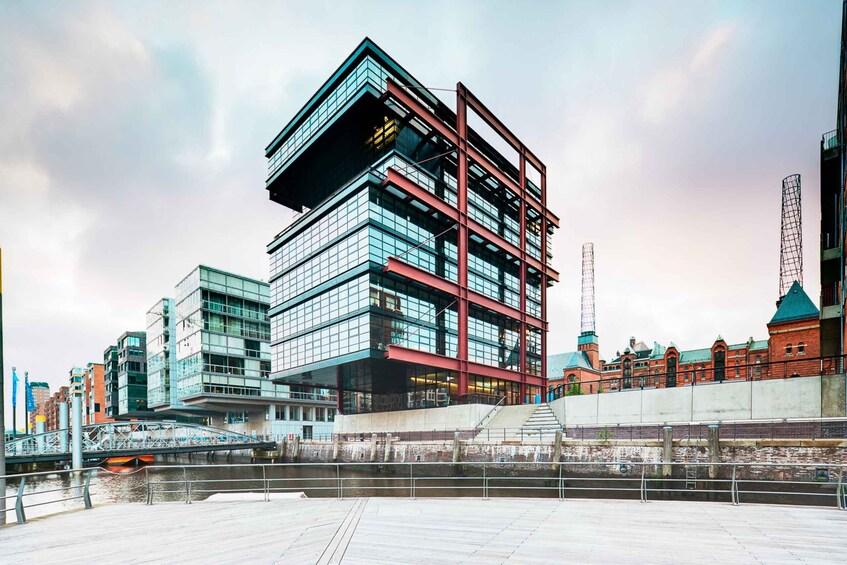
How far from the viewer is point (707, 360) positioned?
99.6 m

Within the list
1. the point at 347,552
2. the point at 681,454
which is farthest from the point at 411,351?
the point at 347,552

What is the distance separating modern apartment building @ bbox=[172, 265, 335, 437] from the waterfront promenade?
51.2 m

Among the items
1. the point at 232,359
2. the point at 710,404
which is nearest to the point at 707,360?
the point at 710,404

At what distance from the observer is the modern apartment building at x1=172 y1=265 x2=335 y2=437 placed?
5984 centimetres

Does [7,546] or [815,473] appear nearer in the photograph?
[7,546]

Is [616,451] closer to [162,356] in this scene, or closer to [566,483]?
[566,483]

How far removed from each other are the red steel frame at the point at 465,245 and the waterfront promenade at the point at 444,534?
26.8 meters

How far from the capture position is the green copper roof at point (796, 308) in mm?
46203

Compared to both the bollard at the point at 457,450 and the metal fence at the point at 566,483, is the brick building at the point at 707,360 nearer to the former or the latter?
the metal fence at the point at 566,483

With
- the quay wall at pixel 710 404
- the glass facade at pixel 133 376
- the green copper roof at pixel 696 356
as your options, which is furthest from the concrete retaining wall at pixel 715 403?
the green copper roof at pixel 696 356

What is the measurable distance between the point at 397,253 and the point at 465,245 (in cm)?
771

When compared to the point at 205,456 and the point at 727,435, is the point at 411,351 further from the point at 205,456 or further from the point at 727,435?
the point at 205,456

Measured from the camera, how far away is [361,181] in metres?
39.9

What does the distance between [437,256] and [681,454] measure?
88.8 ft
